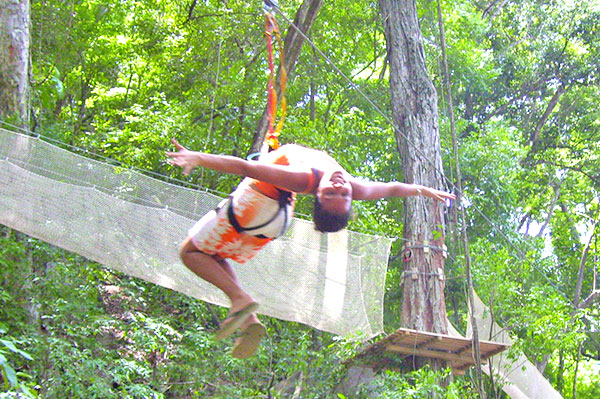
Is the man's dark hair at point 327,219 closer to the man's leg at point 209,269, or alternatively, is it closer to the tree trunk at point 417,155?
the man's leg at point 209,269

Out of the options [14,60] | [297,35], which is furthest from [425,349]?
[14,60]

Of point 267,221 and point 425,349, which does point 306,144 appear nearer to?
point 425,349

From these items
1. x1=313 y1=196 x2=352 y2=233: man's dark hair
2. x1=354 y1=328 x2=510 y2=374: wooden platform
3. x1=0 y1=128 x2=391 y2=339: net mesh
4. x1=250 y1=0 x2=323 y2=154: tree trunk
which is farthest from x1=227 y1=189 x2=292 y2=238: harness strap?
x1=250 y1=0 x2=323 y2=154: tree trunk

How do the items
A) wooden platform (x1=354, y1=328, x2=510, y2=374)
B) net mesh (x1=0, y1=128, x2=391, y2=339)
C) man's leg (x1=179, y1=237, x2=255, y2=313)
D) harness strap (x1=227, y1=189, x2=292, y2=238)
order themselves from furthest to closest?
wooden platform (x1=354, y1=328, x2=510, y2=374) → net mesh (x1=0, y1=128, x2=391, y2=339) → man's leg (x1=179, y1=237, x2=255, y2=313) → harness strap (x1=227, y1=189, x2=292, y2=238)

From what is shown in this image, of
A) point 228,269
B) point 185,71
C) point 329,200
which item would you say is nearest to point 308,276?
point 228,269

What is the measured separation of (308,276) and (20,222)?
5.84 feet

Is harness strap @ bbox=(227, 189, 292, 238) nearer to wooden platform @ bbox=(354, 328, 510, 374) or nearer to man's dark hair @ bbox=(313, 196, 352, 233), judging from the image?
man's dark hair @ bbox=(313, 196, 352, 233)

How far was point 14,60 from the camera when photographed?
5.54 m

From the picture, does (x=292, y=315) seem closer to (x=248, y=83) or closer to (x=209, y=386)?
(x=209, y=386)

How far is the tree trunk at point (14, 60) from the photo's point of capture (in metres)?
5.43

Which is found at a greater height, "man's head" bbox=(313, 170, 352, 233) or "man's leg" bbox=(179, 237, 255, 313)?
"man's head" bbox=(313, 170, 352, 233)

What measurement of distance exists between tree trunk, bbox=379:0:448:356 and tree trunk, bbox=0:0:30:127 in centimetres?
283

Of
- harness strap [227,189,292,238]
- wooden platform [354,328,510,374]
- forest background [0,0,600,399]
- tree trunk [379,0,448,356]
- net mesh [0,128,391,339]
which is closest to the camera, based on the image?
harness strap [227,189,292,238]

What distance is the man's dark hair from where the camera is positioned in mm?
2928
